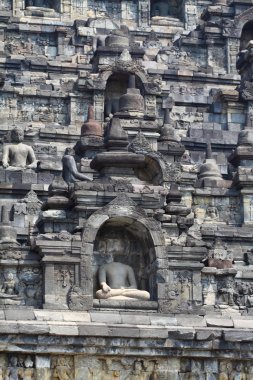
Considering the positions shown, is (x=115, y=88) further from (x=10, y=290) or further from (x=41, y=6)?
(x=10, y=290)

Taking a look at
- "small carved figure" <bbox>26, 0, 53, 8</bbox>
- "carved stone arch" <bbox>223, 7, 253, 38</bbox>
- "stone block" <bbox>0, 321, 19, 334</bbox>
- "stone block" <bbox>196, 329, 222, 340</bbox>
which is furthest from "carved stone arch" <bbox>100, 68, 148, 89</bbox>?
"stone block" <bbox>0, 321, 19, 334</bbox>

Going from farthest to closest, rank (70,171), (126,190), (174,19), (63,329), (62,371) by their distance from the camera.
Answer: (174,19)
(70,171)
(126,190)
(62,371)
(63,329)

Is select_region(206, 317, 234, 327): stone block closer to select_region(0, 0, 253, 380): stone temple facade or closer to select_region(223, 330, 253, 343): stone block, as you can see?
select_region(0, 0, 253, 380): stone temple facade

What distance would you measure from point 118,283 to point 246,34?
79.6 feet

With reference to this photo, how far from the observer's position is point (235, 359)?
121 ft

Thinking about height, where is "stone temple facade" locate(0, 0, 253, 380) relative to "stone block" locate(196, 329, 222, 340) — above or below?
above

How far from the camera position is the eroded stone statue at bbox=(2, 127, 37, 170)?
47.8 m

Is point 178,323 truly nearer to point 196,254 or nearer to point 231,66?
point 196,254

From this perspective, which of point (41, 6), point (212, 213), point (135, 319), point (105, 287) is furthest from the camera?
point (41, 6)

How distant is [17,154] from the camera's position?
4803 centimetres

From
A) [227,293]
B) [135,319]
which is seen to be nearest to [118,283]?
[135,319]

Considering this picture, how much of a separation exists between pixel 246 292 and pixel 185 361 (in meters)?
4.39

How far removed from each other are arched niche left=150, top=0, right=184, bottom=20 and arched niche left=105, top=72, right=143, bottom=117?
31.0ft

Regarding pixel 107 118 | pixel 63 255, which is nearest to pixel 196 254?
pixel 63 255
